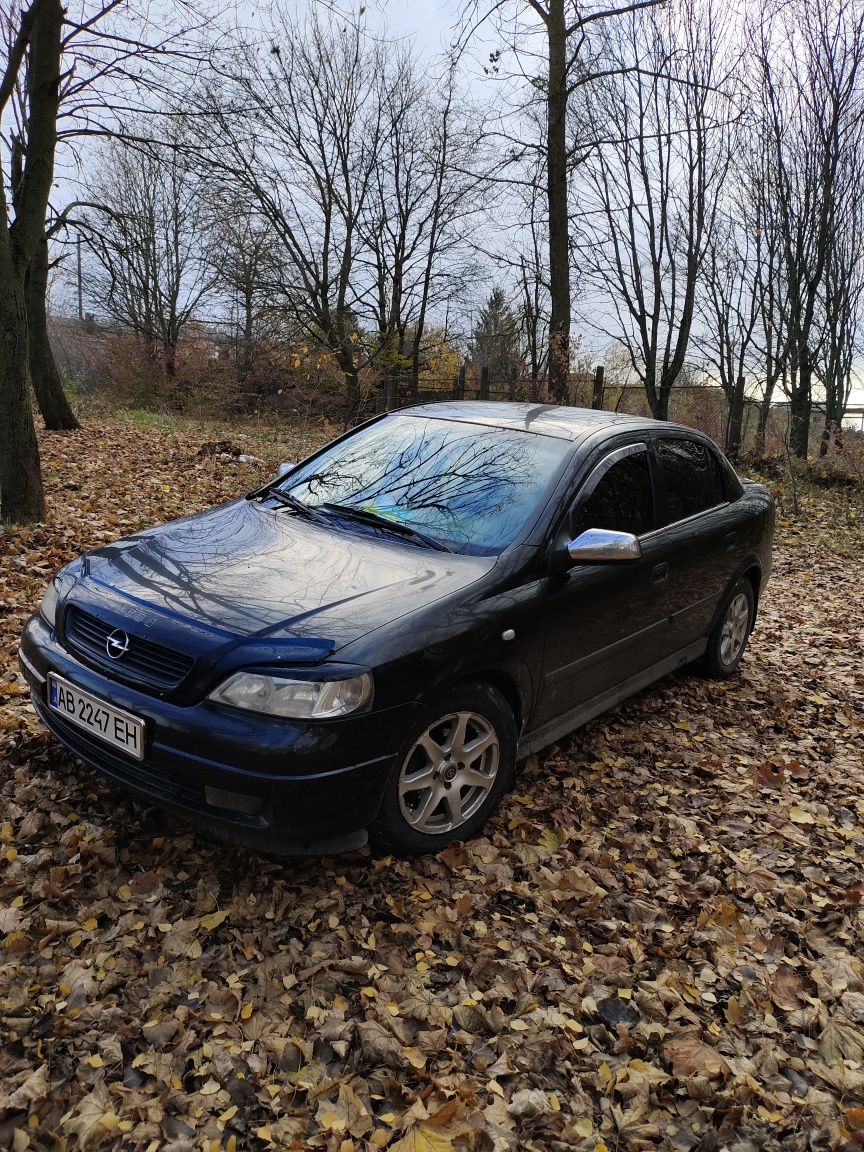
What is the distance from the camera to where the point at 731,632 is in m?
5.18

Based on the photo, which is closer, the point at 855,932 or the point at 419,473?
the point at 855,932

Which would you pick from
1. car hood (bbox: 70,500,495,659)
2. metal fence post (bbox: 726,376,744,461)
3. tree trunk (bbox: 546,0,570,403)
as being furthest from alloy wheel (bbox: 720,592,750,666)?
metal fence post (bbox: 726,376,744,461)

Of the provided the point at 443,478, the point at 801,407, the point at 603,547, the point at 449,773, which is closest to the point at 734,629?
the point at 603,547

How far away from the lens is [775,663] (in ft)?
18.8

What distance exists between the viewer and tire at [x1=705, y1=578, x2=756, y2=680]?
196 inches

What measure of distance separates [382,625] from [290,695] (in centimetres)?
39

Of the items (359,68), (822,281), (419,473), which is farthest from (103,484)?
(359,68)

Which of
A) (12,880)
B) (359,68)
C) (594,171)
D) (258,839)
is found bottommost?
(12,880)

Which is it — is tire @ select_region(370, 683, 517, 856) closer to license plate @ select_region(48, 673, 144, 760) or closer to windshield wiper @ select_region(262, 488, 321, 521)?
license plate @ select_region(48, 673, 144, 760)

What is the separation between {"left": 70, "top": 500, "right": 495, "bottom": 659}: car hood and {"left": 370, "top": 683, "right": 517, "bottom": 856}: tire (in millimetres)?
429

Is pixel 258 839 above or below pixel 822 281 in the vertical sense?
below

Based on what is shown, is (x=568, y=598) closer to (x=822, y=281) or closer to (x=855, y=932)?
(x=855, y=932)

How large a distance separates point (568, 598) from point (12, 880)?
2.37 metres

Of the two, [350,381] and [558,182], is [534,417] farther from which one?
[350,381]
